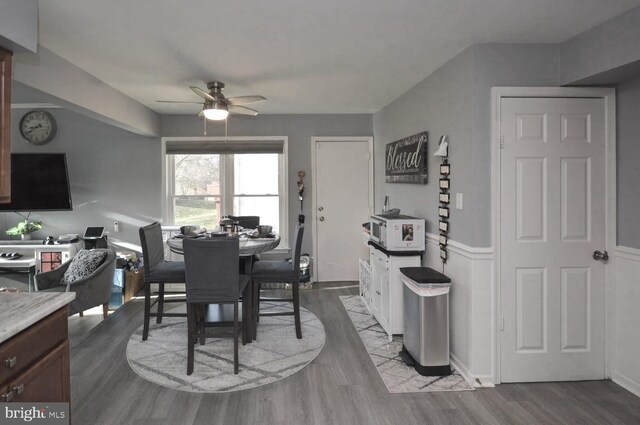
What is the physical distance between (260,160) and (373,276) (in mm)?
2540

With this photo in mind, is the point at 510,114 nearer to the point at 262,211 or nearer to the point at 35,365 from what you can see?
the point at 35,365

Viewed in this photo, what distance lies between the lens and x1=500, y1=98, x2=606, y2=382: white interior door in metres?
2.75

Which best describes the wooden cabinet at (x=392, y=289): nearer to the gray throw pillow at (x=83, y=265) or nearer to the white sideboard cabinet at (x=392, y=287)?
the white sideboard cabinet at (x=392, y=287)

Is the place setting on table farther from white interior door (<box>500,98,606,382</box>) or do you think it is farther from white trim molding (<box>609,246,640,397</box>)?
white trim molding (<box>609,246,640,397</box>)

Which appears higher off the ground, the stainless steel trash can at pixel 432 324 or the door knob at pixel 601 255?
the door knob at pixel 601 255

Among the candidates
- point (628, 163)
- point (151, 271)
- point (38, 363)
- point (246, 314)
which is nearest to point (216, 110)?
point (151, 271)

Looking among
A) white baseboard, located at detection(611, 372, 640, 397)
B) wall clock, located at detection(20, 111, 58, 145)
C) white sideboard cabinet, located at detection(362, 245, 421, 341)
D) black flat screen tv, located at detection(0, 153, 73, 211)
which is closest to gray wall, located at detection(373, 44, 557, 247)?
white sideboard cabinet, located at detection(362, 245, 421, 341)

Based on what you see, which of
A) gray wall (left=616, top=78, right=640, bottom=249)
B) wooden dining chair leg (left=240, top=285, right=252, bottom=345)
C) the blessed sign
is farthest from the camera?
the blessed sign

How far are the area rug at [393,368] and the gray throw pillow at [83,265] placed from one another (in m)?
2.84

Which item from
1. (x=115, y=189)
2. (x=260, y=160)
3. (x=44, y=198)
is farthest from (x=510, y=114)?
(x=44, y=198)

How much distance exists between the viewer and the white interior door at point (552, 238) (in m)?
2.75

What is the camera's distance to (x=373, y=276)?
399cm

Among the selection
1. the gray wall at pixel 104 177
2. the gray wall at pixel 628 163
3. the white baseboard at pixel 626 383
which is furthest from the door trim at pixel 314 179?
the white baseboard at pixel 626 383

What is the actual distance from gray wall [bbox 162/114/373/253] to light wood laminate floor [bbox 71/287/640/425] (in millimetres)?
2865
